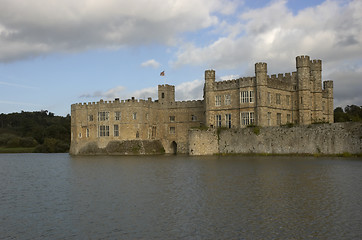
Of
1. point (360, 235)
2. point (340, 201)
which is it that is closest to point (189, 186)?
point (340, 201)

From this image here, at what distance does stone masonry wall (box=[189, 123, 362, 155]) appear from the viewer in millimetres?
40688

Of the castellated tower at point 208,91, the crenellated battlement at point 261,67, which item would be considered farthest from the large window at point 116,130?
the crenellated battlement at point 261,67

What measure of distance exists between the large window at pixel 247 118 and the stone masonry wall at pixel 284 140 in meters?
3.66

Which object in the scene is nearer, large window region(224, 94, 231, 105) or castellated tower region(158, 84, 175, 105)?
large window region(224, 94, 231, 105)

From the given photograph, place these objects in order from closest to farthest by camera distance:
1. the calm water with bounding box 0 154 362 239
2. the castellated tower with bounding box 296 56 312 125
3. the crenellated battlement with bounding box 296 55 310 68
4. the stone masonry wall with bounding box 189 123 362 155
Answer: the calm water with bounding box 0 154 362 239
the stone masonry wall with bounding box 189 123 362 155
the crenellated battlement with bounding box 296 55 310 68
the castellated tower with bounding box 296 56 312 125

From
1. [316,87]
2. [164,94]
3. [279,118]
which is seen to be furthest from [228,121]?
[164,94]

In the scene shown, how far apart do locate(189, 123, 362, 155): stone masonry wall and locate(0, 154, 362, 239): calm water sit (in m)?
15.8

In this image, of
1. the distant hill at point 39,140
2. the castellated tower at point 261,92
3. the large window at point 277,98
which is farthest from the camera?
the distant hill at point 39,140

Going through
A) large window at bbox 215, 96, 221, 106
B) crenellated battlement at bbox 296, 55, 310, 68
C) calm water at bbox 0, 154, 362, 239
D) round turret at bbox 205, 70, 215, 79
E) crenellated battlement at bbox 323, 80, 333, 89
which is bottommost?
calm water at bbox 0, 154, 362, 239

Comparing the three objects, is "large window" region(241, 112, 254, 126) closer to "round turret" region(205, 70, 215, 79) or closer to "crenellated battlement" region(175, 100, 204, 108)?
"round turret" region(205, 70, 215, 79)

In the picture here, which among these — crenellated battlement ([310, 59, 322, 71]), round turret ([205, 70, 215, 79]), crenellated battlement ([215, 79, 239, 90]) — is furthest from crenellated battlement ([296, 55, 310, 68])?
round turret ([205, 70, 215, 79])

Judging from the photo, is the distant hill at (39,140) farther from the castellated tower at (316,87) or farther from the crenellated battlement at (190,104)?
the castellated tower at (316,87)

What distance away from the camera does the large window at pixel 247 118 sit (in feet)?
169

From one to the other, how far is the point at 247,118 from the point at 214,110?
509 centimetres
